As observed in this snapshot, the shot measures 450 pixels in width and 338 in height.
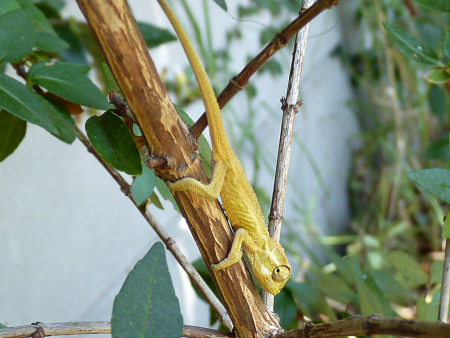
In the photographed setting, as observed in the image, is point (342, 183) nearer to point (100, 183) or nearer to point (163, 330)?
point (100, 183)

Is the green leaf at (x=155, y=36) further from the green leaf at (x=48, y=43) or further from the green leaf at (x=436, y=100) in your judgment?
the green leaf at (x=436, y=100)

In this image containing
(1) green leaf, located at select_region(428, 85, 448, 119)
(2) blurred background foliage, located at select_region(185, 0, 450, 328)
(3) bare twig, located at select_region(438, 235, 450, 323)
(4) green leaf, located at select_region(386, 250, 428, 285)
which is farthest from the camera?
(2) blurred background foliage, located at select_region(185, 0, 450, 328)

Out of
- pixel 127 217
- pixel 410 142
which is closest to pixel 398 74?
pixel 410 142

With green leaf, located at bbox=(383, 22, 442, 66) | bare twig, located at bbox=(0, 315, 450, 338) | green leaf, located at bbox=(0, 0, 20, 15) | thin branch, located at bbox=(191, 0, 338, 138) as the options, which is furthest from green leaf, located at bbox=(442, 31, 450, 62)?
green leaf, located at bbox=(0, 0, 20, 15)

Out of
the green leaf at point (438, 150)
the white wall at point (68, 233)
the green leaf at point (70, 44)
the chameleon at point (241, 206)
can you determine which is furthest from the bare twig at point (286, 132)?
the green leaf at point (438, 150)

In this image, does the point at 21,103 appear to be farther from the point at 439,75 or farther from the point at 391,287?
the point at 391,287

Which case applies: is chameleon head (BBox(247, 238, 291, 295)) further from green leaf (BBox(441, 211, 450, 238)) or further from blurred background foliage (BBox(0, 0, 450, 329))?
green leaf (BBox(441, 211, 450, 238))

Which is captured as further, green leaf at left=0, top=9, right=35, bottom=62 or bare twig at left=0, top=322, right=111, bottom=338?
green leaf at left=0, top=9, right=35, bottom=62
